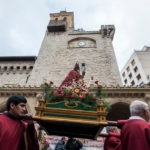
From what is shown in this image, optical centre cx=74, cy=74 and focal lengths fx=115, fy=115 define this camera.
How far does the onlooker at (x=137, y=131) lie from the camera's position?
167 centimetres

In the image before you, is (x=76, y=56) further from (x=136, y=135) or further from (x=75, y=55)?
(x=136, y=135)

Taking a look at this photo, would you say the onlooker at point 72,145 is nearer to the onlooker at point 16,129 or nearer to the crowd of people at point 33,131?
the crowd of people at point 33,131

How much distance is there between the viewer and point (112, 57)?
52.0ft

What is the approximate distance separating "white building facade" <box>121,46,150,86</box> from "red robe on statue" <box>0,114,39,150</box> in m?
25.3

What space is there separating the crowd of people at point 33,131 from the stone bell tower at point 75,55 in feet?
34.3

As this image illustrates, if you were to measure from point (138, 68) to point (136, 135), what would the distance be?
28.2 m

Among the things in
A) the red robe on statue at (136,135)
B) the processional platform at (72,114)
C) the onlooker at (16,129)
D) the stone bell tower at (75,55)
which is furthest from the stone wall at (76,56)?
the onlooker at (16,129)

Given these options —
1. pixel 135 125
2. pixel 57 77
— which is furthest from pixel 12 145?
pixel 57 77

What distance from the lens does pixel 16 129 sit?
202 centimetres

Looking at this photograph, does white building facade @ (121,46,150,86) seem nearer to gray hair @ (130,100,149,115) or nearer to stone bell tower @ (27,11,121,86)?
stone bell tower @ (27,11,121,86)

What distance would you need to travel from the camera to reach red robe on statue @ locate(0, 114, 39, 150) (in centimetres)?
182

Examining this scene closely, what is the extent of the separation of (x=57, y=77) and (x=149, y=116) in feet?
41.8

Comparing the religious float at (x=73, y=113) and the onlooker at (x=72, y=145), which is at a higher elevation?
the religious float at (x=73, y=113)

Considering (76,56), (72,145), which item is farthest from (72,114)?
(76,56)
